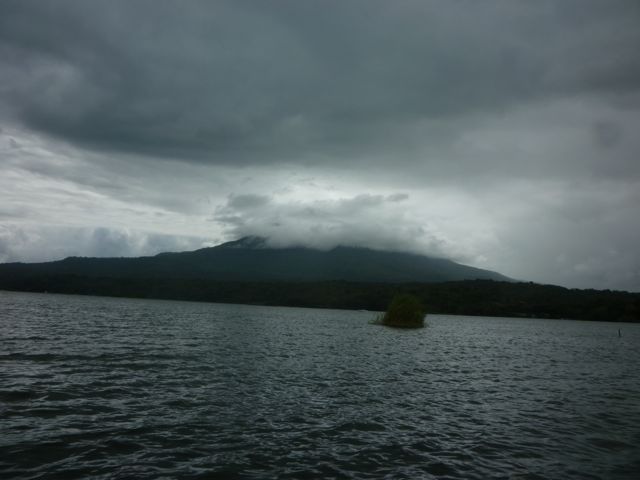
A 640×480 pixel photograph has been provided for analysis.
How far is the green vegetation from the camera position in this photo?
383 ft

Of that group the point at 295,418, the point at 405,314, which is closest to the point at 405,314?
the point at 405,314

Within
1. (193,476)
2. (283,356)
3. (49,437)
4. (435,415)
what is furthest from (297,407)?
(283,356)

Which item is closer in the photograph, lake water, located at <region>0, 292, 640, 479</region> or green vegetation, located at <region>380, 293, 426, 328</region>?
lake water, located at <region>0, 292, 640, 479</region>

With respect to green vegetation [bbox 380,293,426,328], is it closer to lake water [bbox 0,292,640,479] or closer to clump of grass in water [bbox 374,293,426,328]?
clump of grass in water [bbox 374,293,426,328]

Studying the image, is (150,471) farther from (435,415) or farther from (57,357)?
(57,357)

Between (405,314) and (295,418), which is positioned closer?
(295,418)

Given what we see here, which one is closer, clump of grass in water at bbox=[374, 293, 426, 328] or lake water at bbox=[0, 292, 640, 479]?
lake water at bbox=[0, 292, 640, 479]

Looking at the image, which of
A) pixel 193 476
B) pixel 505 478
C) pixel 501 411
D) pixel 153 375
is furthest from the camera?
pixel 153 375

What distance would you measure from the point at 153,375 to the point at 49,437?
48.6 feet

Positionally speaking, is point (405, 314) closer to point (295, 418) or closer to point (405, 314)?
point (405, 314)

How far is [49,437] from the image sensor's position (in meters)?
18.7

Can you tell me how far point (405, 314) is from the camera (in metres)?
118

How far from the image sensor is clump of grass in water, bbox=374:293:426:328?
117 meters

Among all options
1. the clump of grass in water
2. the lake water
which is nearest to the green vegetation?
the clump of grass in water
